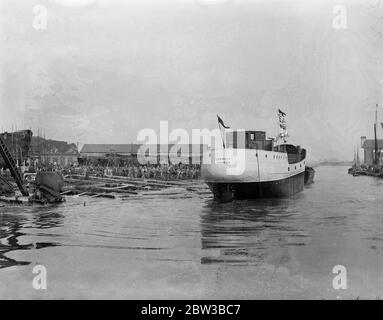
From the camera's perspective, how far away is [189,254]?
50.2 ft

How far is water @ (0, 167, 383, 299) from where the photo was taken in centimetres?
1113

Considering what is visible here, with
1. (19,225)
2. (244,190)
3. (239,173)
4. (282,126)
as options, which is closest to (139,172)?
(282,126)

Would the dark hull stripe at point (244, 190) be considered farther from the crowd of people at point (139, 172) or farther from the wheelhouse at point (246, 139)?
the crowd of people at point (139, 172)

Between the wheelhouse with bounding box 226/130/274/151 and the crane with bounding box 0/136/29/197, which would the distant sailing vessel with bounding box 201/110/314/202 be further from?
the crane with bounding box 0/136/29/197

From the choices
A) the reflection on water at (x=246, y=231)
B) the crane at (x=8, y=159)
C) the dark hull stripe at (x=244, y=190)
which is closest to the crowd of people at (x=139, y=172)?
the crane at (x=8, y=159)

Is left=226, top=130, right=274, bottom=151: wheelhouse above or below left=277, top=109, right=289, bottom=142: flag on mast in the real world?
below

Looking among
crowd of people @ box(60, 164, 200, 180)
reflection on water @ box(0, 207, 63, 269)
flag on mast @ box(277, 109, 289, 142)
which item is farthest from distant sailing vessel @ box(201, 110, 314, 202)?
crowd of people @ box(60, 164, 200, 180)

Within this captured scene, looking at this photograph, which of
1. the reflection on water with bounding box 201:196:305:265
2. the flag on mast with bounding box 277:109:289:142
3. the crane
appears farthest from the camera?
the flag on mast with bounding box 277:109:289:142

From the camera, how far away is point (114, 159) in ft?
224

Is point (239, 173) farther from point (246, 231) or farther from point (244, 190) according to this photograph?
point (246, 231)

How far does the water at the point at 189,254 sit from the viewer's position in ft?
36.5
